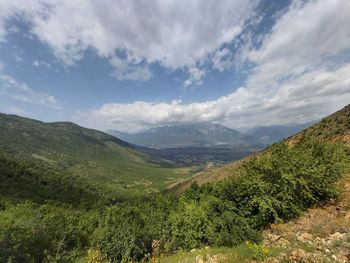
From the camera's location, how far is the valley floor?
25.4ft

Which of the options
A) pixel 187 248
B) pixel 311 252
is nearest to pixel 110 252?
pixel 187 248

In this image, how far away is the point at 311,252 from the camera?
26.2 feet

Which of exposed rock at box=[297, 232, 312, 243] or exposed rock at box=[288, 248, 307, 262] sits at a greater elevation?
exposed rock at box=[288, 248, 307, 262]

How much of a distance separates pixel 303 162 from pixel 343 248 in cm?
902

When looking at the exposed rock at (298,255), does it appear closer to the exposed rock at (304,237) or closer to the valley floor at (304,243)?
the valley floor at (304,243)

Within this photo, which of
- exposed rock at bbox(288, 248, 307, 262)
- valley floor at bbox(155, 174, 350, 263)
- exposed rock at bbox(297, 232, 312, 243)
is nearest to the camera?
exposed rock at bbox(288, 248, 307, 262)

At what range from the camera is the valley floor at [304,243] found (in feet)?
25.4

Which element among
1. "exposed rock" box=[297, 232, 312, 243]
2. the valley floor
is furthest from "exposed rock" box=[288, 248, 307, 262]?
"exposed rock" box=[297, 232, 312, 243]

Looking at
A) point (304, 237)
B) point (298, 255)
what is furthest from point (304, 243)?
point (298, 255)

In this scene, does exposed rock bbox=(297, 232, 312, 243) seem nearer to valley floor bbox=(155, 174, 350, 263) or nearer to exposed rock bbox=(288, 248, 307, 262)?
valley floor bbox=(155, 174, 350, 263)

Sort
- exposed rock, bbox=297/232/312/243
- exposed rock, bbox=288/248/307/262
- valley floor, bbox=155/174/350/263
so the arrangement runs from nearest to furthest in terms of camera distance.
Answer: exposed rock, bbox=288/248/307/262 → valley floor, bbox=155/174/350/263 → exposed rock, bbox=297/232/312/243

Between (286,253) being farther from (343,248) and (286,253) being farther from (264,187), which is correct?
(264,187)

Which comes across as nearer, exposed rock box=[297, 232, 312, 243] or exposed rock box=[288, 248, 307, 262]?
exposed rock box=[288, 248, 307, 262]

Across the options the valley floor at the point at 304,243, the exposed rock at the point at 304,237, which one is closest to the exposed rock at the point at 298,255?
the valley floor at the point at 304,243
